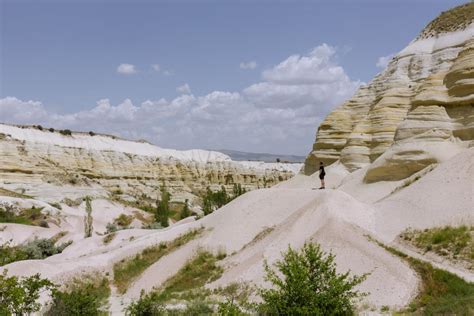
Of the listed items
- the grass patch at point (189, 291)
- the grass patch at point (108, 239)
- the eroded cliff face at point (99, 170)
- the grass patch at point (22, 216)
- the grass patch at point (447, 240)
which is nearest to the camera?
the grass patch at point (189, 291)

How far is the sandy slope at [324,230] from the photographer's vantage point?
16.4 meters

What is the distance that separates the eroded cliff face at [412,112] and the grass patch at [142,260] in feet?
39.3

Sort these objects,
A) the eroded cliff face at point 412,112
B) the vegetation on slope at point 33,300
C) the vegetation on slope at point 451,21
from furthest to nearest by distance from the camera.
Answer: the vegetation on slope at point 451,21
the eroded cliff face at point 412,112
the vegetation on slope at point 33,300

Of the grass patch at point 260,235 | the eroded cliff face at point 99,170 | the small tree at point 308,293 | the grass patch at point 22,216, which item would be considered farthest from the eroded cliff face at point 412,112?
the eroded cliff face at point 99,170

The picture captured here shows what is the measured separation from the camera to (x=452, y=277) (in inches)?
574

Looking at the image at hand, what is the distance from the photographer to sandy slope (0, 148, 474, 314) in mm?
16391

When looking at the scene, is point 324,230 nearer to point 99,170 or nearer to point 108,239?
point 108,239

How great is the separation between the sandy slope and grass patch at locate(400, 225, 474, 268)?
2.29ft

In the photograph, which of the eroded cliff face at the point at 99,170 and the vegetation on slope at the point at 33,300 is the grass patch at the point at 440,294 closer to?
the vegetation on slope at the point at 33,300

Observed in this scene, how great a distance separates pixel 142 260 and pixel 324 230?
953 centimetres

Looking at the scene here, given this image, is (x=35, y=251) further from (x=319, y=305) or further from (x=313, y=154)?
(x=319, y=305)

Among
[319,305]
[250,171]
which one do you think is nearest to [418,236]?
[319,305]

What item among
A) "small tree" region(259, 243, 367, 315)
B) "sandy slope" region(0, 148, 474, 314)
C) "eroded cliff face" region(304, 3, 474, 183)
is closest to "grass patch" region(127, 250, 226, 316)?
"sandy slope" region(0, 148, 474, 314)

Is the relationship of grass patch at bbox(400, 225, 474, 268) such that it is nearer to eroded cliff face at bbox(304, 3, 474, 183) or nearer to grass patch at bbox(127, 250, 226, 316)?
grass patch at bbox(127, 250, 226, 316)
